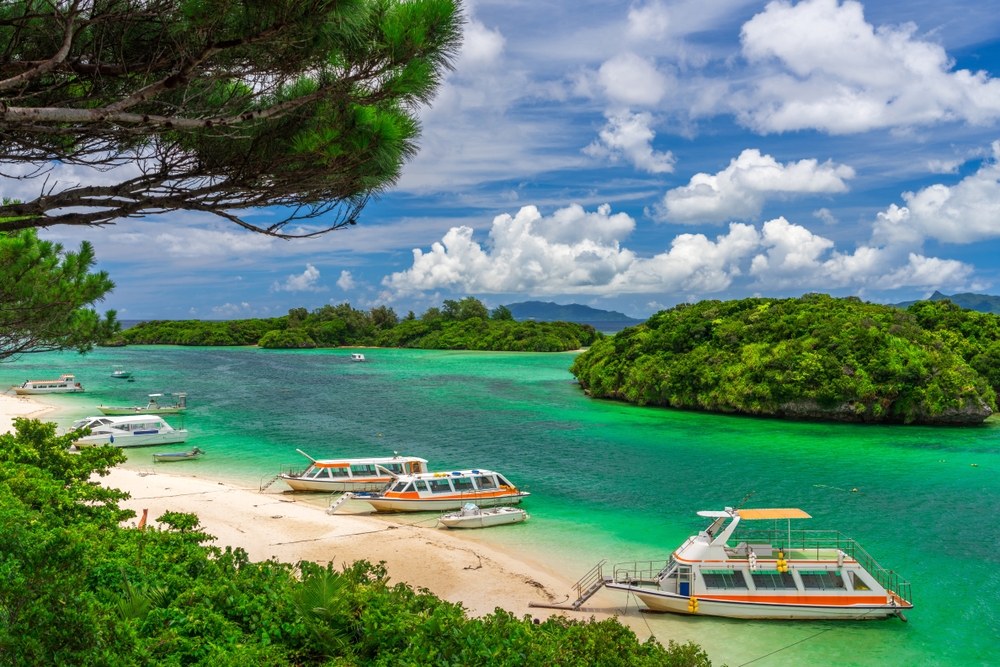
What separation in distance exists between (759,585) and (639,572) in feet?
10.6

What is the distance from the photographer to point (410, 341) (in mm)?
162125

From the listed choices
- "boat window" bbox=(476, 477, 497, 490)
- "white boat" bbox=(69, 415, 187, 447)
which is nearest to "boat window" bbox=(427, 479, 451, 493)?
"boat window" bbox=(476, 477, 497, 490)

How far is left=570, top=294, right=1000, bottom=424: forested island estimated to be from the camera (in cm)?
4612

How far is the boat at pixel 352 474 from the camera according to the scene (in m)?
27.5

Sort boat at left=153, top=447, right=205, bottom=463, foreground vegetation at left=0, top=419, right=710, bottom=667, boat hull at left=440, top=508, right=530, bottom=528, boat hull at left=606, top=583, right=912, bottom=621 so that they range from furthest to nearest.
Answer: boat at left=153, top=447, right=205, bottom=463
boat hull at left=440, top=508, right=530, bottom=528
boat hull at left=606, top=583, right=912, bottom=621
foreground vegetation at left=0, top=419, right=710, bottom=667

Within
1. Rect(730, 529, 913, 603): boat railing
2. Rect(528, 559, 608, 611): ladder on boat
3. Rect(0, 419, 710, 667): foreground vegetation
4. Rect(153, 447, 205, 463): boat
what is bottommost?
Rect(153, 447, 205, 463): boat

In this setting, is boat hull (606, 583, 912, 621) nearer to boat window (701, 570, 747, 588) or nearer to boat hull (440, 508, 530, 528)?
boat window (701, 570, 747, 588)

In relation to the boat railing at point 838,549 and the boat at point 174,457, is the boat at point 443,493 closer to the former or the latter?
the boat railing at point 838,549

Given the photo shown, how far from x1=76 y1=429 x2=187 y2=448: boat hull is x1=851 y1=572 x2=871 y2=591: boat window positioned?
35018mm

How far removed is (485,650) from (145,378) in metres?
79.3

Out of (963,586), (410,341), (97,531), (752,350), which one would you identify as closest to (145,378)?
(752,350)

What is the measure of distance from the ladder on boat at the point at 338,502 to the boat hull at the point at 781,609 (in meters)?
12.9

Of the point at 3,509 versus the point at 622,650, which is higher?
the point at 3,509

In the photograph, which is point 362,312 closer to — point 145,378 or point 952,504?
point 145,378
